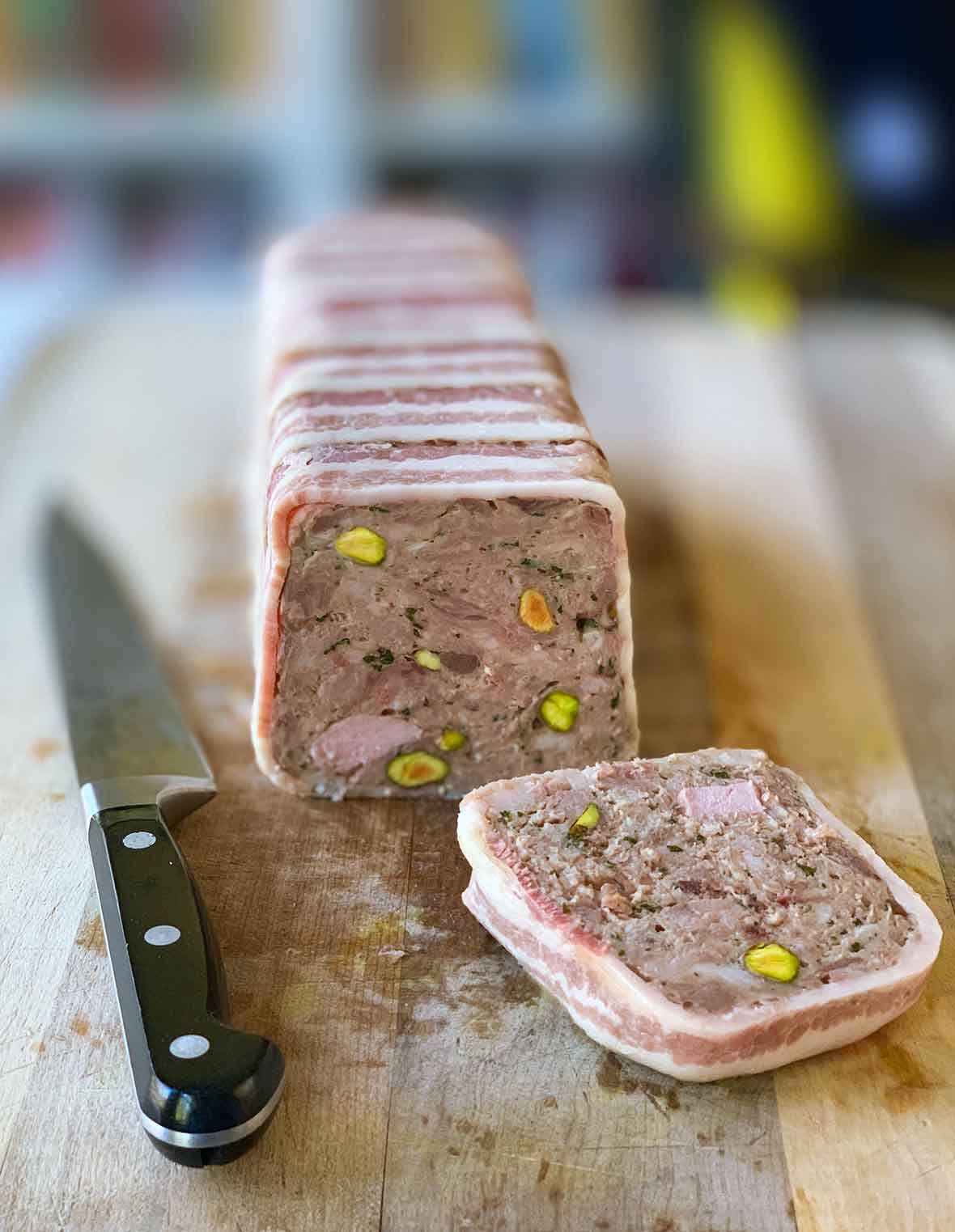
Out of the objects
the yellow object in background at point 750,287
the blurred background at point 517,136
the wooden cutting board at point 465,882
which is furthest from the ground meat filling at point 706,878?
the yellow object in background at point 750,287

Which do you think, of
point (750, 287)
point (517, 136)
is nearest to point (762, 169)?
point (750, 287)

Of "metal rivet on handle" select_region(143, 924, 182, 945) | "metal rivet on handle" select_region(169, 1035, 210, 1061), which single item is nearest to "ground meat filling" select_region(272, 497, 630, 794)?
"metal rivet on handle" select_region(143, 924, 182, 945)

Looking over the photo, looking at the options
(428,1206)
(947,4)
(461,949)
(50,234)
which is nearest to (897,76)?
(947,4)

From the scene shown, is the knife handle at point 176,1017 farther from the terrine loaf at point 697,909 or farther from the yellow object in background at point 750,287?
the yellow object in background at point 750,287

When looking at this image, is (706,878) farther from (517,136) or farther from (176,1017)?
(517,136)

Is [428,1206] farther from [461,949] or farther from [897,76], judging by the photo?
[897,76]

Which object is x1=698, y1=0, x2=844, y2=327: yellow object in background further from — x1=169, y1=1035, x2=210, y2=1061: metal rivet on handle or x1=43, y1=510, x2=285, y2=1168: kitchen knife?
x1=169, y1=1035, x2=210, y2=1061: metal rivet on handle

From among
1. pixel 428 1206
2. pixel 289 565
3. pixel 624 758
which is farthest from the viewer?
pixel 624 758
